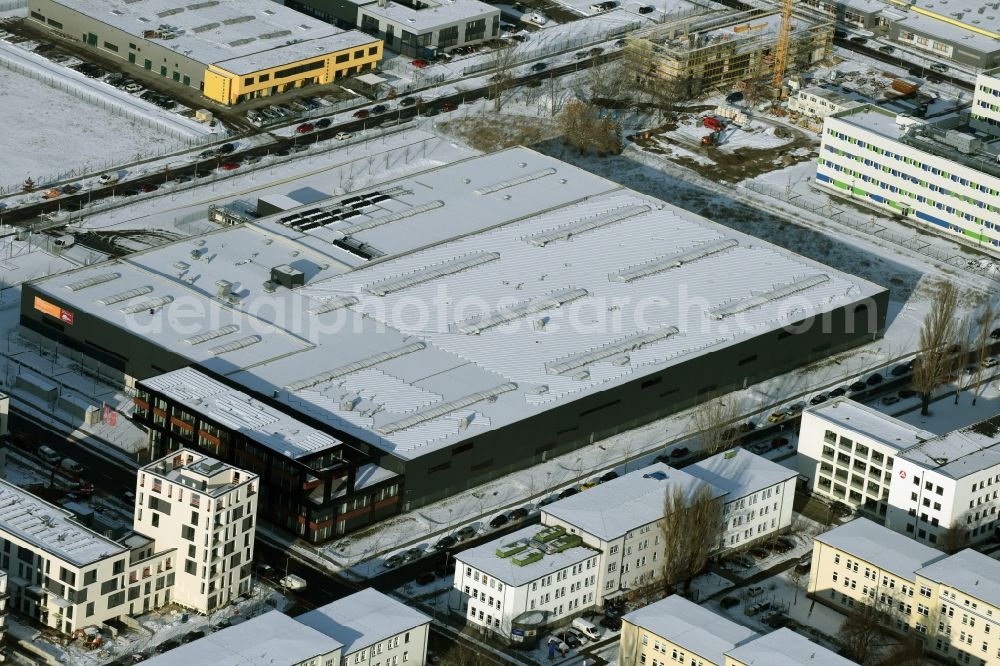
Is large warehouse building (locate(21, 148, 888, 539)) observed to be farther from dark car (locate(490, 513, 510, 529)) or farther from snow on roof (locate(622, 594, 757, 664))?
snow on roof (locate(622, 594, 757, 664))

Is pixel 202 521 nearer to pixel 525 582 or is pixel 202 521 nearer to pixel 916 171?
pixel 525 582

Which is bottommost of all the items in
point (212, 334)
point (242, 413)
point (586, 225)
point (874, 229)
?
point (874, 229)

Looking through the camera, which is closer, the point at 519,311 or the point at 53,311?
the point at 53,311

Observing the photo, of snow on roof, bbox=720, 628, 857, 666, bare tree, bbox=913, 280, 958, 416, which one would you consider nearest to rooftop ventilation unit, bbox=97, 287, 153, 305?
bare tree, bbox=913, 280, 958, 416

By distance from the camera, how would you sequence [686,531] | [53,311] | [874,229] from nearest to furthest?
[686,531]
[53,311]
[874,229]

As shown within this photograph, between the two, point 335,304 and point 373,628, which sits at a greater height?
point 335,304

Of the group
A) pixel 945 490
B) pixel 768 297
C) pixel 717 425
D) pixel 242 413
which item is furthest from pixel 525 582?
pixel 768 297

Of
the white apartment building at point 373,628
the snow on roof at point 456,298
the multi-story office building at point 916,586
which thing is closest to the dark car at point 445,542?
the snow on roof at point 456,298
